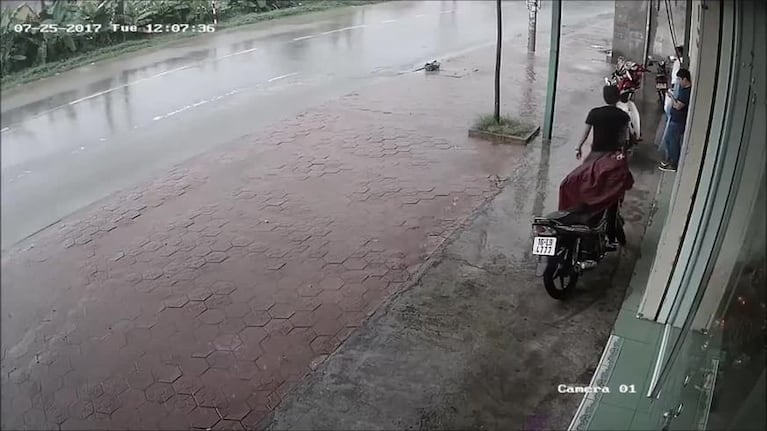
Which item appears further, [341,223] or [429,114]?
[429,114]

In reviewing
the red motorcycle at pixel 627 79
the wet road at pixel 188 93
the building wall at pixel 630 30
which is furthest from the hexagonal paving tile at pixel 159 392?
the building wall at pixel 630 30

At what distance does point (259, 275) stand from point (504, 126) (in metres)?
4.52

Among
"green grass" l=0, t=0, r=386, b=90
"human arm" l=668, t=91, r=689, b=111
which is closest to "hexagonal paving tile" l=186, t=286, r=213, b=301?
"green grass" l=0, t=0, r=386, b=90

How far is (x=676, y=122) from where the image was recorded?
7289 millimetres

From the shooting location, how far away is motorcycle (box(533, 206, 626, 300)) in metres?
4.89

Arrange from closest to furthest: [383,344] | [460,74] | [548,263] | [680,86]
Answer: [383,344] < [548,263] < [680,86] < [460,74]

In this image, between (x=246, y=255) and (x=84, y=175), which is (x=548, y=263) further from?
(x=84, y=175)

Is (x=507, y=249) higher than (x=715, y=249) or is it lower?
lower

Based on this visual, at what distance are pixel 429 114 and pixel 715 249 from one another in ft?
19.9

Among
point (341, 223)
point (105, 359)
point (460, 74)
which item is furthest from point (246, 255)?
point (460, 74)

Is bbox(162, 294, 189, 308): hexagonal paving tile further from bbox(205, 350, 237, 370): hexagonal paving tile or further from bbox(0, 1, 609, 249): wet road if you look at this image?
bbox(0, 1, 609, 249): wet road

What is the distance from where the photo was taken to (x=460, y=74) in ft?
40.8

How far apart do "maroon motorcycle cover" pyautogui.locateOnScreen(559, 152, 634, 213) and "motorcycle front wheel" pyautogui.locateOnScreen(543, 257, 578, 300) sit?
1.58ft

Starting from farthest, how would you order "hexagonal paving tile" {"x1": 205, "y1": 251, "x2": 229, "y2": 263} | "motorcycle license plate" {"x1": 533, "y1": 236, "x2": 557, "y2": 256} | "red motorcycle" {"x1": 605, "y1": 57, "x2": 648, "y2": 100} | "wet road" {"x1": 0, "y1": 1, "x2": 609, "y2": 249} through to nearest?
1. "red motorcycle" {"x1": 605, "y1": 57, "x2": 648, "y2": 100}
2. "hexagonal paving tile" {"x1": 205, "y1": 251, "x2": 229, "y2": 263}
3. "motorcycle license plate" {"x1": 533, "y1": 236, "x2": 557, "y2": 256}
4. "wet road" {"x1": 0, "y1": 1, "x2": 609, "y2": 249}
